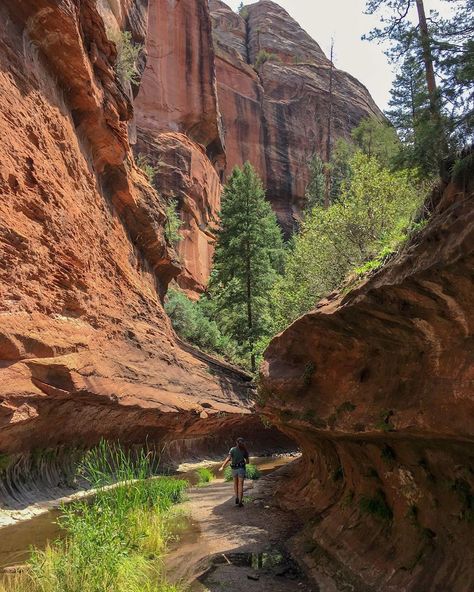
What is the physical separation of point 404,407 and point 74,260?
440 inches

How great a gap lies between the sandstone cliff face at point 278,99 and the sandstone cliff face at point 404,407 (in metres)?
49.8

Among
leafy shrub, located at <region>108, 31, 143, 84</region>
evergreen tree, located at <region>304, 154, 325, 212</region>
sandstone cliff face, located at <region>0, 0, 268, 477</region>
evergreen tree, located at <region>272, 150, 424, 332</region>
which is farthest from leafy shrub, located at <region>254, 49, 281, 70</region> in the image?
sandstone cliff face, located at <region>0, 0, 268, 477</region>

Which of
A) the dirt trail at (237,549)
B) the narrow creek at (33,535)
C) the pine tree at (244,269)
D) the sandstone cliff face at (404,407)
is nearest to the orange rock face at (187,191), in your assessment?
the pine tree at (244,269)

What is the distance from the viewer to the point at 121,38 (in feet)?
71.5

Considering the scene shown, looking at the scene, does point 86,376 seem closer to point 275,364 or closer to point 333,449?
point 275,364

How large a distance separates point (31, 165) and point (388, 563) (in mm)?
12376

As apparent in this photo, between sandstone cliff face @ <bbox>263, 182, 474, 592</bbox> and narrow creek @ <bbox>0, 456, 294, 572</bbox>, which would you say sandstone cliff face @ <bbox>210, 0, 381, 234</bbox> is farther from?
sandstone cliff face @ <bbox>263, 182, 474, 592</bbox>

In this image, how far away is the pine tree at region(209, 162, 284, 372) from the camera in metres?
30.1

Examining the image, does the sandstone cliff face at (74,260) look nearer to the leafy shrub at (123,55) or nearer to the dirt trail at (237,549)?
the leafy shrub at (123,55)

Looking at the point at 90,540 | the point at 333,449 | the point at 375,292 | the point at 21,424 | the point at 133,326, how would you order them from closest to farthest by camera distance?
1. the point at 90,540
2. the point at 375,292
3. the point at 333,449
4. the point at 21,424
5. the point at 133,326

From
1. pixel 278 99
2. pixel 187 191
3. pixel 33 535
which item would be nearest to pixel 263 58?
pixel 278 99

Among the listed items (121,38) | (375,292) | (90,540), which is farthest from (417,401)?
(121,38)

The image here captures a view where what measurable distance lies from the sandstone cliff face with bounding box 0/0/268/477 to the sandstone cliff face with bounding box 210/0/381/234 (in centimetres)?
3867

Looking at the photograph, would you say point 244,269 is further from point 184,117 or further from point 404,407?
point 404,407
